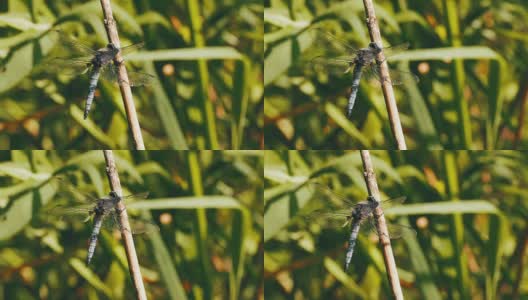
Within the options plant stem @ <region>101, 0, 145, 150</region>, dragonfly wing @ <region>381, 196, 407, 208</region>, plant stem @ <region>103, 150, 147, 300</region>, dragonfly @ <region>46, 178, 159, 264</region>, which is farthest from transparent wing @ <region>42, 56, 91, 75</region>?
dragonfly wing @ <region>381, 196, 407, 208</region>

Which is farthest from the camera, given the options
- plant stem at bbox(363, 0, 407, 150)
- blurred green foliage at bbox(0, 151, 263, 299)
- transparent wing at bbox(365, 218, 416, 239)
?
blurred green foliage at bbox(0, 151, 263, 299)

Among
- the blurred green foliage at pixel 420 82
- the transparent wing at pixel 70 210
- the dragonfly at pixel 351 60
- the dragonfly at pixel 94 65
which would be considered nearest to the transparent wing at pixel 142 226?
the transparent wing at pixel 70 210

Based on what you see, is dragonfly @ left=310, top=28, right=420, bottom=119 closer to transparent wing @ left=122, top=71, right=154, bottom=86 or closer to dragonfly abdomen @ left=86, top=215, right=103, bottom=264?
transparent wing @ left=122, top=71, right=154, bottom=86

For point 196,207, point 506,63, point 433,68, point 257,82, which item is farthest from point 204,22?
point 506,63

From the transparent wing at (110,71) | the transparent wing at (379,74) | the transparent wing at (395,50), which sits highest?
the transparent wing at (395,50)

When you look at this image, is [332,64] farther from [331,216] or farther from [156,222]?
[156,222]

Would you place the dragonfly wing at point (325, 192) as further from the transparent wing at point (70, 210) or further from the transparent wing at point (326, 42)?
the transparent wing at point (70, 210)
